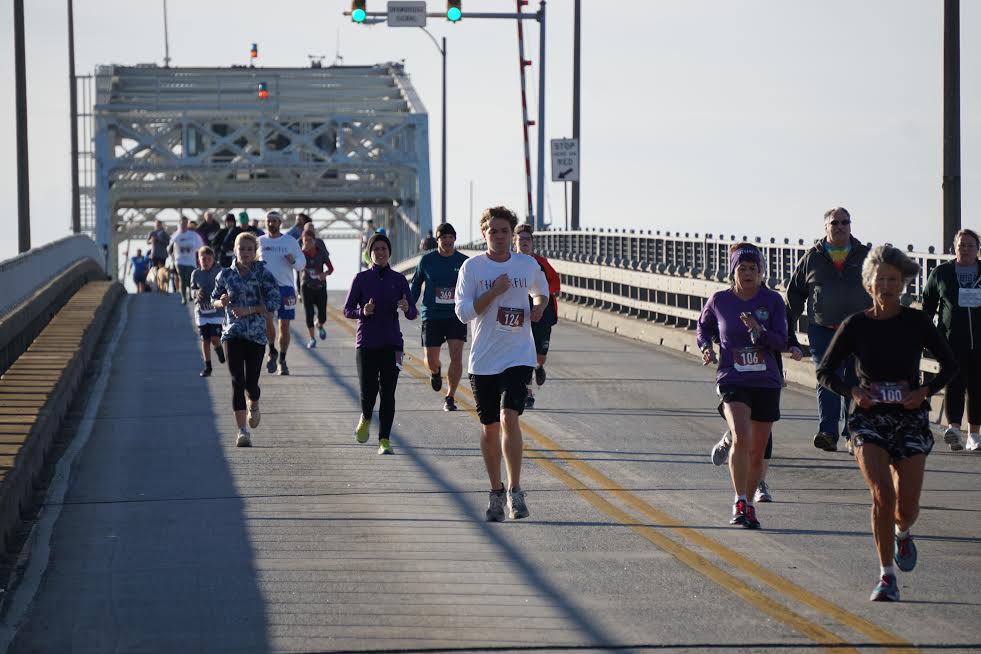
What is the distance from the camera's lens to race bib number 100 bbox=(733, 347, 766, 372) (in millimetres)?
10969

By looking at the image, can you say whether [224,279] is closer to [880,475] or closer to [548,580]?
[548,580]

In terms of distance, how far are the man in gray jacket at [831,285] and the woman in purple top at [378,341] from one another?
3.08 m

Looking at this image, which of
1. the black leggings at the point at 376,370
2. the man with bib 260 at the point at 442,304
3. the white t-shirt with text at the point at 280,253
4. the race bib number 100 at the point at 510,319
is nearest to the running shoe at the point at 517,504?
the race bib number 100 at the point at 510,319

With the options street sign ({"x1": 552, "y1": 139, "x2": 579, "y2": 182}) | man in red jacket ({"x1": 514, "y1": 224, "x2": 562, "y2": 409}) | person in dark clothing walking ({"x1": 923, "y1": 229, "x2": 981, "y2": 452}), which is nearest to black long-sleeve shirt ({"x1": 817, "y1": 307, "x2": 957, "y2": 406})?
person in dark clothing walking ({"x1": 923, "y1": 229, "x2": 981, "y2": 452})

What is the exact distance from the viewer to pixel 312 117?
82.8m

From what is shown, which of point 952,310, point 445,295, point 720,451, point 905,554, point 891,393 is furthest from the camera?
point 445,295

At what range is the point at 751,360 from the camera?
1098cm

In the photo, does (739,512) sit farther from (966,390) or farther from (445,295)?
(445,295)

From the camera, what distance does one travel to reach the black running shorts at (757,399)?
36.0ft

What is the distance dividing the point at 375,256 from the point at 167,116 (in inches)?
2829

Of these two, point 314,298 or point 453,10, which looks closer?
point 314,298

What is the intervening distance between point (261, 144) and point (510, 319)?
69715 millimetres

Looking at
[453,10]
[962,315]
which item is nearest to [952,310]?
[962,315]

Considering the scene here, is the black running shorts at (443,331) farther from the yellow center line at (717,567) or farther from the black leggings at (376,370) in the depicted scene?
the yellow center line at (717,567)
